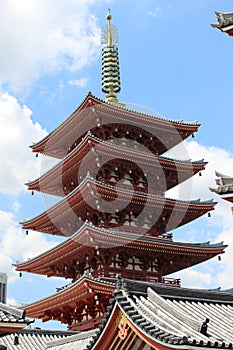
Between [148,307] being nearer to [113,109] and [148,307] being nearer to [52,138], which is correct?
[113,109]

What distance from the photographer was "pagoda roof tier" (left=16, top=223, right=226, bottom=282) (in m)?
30.3

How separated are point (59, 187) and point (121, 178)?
16.9ft

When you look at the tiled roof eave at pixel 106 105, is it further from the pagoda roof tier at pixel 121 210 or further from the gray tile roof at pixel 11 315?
the gray tile roof at pixel 11 315

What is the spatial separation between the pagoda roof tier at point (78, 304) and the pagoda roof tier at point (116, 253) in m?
1.55

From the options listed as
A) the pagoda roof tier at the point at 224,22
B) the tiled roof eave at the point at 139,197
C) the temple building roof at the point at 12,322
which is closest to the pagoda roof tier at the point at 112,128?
the tiled roof eave at the point at 139,197

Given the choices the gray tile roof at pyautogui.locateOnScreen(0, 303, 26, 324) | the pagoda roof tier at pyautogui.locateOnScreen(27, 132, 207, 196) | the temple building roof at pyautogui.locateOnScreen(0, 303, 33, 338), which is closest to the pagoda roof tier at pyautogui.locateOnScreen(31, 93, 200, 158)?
the pagoda roof tier at pyautogui.locateOnScreen(27, 132, 207, 196)

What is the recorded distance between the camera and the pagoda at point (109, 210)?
3062 centimetres

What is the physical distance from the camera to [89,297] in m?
29.3

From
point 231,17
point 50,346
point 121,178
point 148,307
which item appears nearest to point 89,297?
point 50,346

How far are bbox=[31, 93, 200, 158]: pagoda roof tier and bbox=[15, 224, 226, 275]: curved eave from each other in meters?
6.93

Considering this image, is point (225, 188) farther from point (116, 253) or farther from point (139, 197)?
point (139, 197)

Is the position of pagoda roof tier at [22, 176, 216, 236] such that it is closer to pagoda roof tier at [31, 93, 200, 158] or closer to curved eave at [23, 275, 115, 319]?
curved eave at [23, 275, 115, 319]

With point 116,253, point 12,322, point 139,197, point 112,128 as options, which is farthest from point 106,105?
point 12,322

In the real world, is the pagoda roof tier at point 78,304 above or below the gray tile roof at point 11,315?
above
